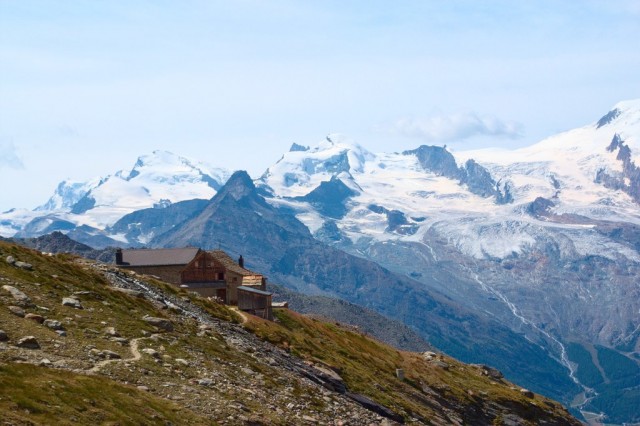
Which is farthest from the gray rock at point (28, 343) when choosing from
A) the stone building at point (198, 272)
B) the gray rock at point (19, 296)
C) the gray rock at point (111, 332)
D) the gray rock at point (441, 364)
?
the gray rock at point (441, 364)

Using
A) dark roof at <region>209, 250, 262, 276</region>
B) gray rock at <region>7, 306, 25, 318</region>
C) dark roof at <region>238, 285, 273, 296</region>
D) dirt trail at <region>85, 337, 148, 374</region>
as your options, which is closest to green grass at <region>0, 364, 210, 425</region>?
dirt trail at <region>85, 337, 148, 374</region>

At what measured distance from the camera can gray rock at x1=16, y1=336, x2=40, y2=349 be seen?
152 feet

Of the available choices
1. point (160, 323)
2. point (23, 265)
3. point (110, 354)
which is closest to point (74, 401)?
point (110, 354)

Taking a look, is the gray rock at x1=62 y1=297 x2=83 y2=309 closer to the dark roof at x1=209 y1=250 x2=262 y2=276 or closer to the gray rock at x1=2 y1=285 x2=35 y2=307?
the gray rock at x1=2 y1=285 x2=35 y2=307

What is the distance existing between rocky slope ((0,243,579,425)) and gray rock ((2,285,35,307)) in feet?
0.32

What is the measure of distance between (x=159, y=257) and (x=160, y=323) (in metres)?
55.2

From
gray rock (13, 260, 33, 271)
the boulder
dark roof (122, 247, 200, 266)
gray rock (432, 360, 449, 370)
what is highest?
gray rock (13, 260, 33, 271)

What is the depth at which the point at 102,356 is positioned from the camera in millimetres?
49938

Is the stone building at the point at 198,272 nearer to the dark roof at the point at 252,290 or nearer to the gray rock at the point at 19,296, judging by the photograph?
the dark roof at the point at 252,290

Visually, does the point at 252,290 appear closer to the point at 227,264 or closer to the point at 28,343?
the point at 227,264

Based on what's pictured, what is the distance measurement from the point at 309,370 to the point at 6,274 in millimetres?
24144

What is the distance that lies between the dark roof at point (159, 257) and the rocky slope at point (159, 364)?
22887 millimetres

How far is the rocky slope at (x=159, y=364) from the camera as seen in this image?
42250 millimetres

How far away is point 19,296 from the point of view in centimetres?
5428
